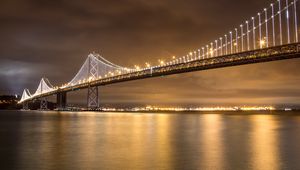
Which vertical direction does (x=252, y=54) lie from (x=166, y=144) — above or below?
above

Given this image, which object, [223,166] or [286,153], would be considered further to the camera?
[286,153]

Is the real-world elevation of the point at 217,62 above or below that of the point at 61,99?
above

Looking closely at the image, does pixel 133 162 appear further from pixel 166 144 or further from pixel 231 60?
pixel 231 60

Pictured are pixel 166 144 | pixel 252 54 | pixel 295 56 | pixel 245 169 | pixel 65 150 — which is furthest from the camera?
pixel 252 54

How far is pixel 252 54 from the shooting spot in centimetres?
3766

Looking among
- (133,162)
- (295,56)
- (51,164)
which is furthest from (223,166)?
(295,56)

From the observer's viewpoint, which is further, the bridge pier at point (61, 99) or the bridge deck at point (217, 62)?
the bridge pier at point (61, 99)

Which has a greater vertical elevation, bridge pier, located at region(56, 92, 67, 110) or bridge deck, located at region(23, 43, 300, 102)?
bridge deck, located at region(23, 43, 300, 102)

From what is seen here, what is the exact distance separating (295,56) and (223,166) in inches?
1047

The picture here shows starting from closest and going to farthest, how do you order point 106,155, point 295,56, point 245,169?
point 245,169 < point 106,155 < point 295,56

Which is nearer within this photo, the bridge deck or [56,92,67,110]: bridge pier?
the bridge deck

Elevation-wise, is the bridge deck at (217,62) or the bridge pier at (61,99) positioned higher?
the bridge deck at (217,62)

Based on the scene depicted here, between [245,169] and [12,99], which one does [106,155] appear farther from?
[12,99]

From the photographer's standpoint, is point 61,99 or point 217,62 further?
point 61,99
